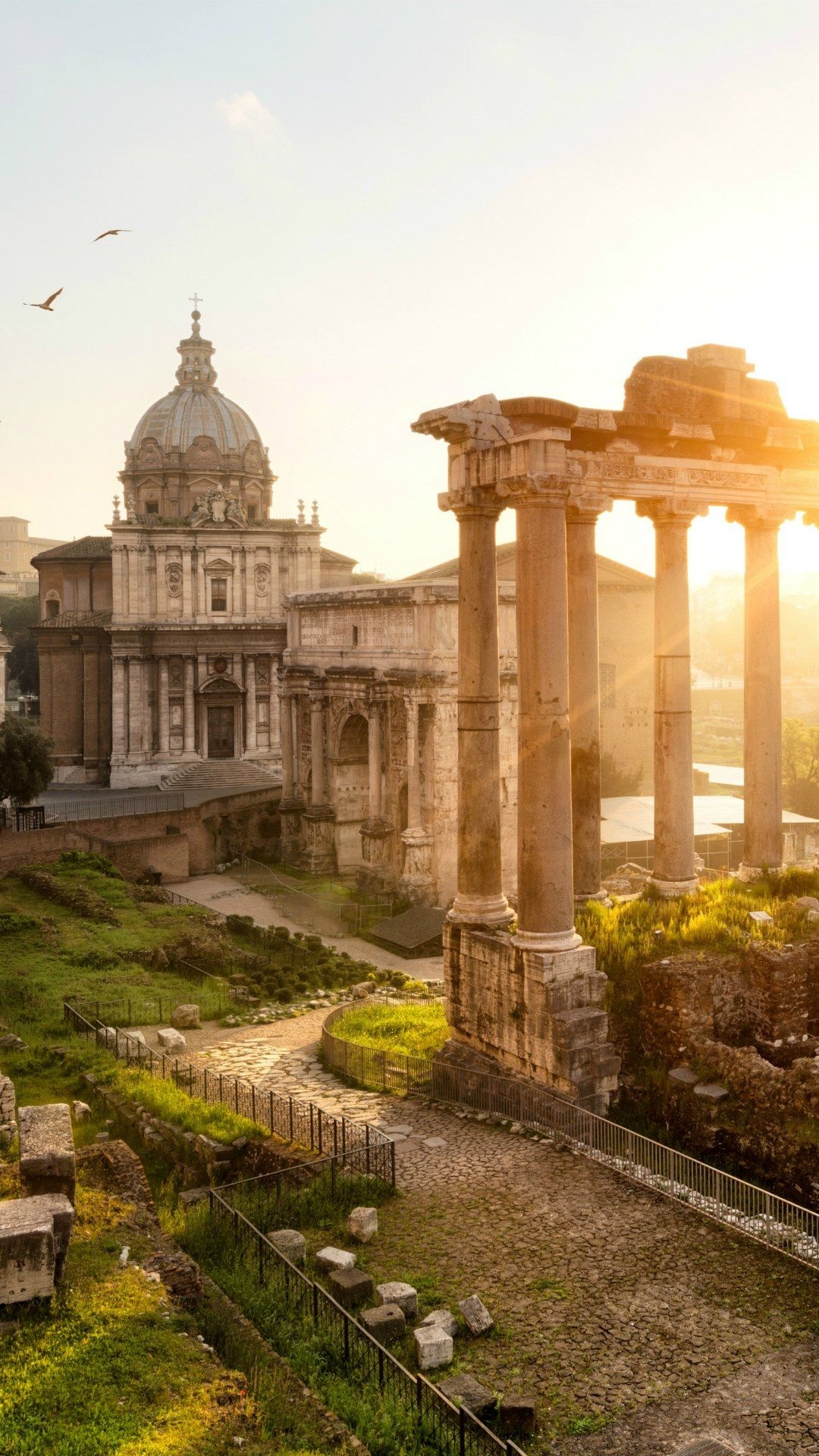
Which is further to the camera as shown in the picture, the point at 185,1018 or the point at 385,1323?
the point at 185,1018

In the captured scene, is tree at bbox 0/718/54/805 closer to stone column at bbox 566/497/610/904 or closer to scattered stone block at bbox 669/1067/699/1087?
stone column at bbox 566/497/610/904

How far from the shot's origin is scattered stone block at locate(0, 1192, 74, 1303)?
862 cm

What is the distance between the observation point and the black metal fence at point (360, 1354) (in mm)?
Result: 7613

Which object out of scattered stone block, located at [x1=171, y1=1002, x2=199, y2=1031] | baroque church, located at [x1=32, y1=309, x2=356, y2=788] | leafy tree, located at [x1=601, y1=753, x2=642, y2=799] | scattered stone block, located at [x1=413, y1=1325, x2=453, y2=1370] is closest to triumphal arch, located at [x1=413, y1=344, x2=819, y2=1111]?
scattered stone block, located at [x1=413, y1=1325, x2=453, y2=1370]

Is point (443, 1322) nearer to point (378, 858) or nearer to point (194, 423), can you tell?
point (378, 858)

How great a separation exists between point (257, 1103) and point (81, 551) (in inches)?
1751

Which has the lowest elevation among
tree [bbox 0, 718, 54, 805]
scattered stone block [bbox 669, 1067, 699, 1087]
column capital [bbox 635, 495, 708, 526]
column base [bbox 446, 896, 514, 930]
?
scattered stone block [bbox 669, 1067, 699, 1087]

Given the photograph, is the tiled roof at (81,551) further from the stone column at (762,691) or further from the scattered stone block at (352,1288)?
the scattered stone block at (352,1288)

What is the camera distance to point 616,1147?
1245 centimetres

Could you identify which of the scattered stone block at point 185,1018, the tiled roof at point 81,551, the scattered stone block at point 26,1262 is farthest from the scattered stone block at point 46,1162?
the tiled roof at point 81,551

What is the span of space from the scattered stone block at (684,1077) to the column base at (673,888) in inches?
128

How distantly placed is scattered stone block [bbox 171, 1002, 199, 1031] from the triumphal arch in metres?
7.20

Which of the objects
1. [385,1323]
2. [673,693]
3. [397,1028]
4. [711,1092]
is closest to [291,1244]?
[385,1323]

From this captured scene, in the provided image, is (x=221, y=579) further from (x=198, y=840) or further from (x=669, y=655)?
(x=669, y=655)
